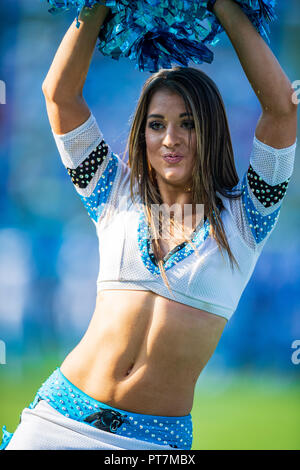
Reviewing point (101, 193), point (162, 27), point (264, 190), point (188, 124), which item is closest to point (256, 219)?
point (264, 190)

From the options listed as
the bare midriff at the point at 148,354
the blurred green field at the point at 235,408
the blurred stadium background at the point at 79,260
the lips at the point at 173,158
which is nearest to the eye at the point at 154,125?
the lips at the point at 173,158

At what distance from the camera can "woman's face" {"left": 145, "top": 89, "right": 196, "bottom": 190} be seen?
183cm

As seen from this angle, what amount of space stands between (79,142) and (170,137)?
282 millimetres

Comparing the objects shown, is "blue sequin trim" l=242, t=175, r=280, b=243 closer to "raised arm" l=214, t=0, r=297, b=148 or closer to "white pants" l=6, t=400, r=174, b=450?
"raised arm" l=214, t=0, r=297, b=148

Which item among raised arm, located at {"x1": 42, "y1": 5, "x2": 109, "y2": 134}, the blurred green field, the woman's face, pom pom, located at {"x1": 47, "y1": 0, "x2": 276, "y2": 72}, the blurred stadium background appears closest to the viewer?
pom pom, located at {"x1": 47, "y1": 0, "x2": 276, "y2": 72}

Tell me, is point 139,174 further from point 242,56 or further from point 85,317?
point 85,317

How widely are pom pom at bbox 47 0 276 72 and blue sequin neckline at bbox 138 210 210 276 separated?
0.50 meters

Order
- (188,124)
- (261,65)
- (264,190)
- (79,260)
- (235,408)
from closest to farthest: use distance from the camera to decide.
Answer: (261,65)
(264,190)
(188,124)
(79,260)
(235,408)

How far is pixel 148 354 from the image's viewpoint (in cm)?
170

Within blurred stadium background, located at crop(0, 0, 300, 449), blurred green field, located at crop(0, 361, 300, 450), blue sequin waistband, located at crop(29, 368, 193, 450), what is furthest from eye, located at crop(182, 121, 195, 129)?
blurred green field, located at crop(0, 361, 300, 450)

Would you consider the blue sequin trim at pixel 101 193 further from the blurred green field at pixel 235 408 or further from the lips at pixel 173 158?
the blurred green field at pixel 235 408

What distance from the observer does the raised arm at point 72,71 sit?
1.73 m

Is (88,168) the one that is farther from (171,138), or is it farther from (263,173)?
(263,173)

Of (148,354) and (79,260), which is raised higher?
(79,260)
